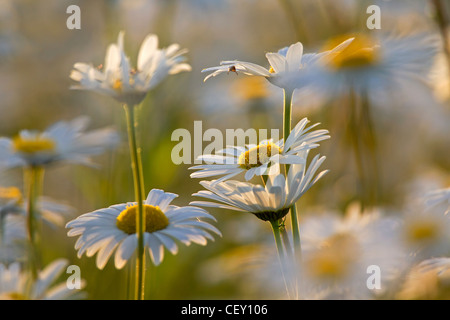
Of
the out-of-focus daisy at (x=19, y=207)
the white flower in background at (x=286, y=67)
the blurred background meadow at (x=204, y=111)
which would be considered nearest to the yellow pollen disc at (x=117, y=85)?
the white flower in background at (x=286, y=67)

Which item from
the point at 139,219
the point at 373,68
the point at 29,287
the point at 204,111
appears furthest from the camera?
the point at 204,111

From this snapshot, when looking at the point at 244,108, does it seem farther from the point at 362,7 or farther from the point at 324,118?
the point at 362,7

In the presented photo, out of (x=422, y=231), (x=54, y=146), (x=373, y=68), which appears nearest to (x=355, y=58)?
(x=373, y=68)

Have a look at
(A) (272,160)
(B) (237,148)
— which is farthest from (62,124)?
(A) (272,160)

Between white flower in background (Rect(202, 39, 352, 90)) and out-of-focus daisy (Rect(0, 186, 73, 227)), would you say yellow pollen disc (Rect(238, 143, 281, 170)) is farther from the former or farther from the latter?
out-of-focus daisy (Rect(0, 186, 73, 227))

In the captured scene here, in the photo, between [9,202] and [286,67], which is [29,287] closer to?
[9,202]

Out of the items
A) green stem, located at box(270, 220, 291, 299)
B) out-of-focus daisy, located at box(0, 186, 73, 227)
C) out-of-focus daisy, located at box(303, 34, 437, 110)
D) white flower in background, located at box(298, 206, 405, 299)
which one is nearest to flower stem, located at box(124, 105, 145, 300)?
green stem, located at box(270, 220, 291, 299)
